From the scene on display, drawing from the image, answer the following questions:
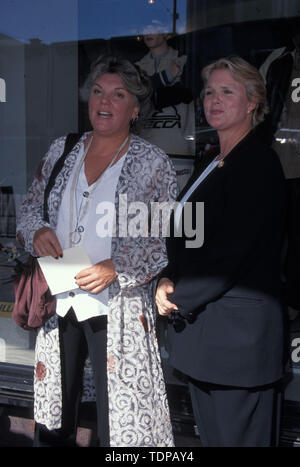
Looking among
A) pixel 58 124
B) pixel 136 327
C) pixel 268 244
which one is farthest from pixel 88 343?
pixel 58 124

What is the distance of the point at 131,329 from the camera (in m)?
1.93

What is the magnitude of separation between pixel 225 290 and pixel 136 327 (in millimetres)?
476

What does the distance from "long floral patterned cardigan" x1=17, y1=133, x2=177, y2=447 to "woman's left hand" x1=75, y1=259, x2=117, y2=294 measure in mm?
35

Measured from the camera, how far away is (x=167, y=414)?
2020mm

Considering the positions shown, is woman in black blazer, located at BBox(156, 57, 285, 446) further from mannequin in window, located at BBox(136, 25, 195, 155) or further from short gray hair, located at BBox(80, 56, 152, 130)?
mannequin in window, located at BBox(136, 25, 195, 155)

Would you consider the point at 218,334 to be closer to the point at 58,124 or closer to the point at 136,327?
the point at 136,327

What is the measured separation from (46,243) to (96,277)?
0.26m

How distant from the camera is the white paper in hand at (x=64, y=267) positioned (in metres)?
1.88
